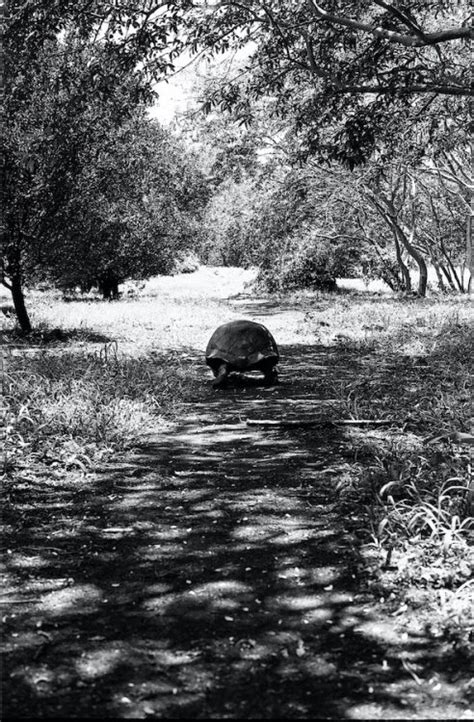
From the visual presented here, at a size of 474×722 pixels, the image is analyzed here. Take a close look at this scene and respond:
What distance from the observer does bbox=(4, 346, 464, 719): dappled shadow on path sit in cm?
255

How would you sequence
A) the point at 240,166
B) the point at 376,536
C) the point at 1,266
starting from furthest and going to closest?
the point at 240,166
the point at 1,266
the point at 376,536

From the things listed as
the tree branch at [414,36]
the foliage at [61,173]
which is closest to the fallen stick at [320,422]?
the tree branch at [414,36]

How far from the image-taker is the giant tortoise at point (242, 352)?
8852 millimetres

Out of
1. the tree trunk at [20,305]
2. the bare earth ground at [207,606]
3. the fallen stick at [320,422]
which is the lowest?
the bare earth ground at [207,606]

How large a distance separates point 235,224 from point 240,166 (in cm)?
526

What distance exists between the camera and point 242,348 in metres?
8.87

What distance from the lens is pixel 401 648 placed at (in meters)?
2.89

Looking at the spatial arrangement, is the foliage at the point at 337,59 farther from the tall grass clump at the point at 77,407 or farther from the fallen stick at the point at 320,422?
the tall grass clump at the point at 77,407

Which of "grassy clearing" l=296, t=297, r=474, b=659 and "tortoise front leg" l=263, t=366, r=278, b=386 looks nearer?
"grassy clearing" l=296, t=297, r=474, b=659

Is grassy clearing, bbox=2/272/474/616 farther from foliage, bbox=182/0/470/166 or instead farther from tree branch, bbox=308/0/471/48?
tree branch, bbox=308/0/471/48

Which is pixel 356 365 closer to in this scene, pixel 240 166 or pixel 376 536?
pixel 376 536

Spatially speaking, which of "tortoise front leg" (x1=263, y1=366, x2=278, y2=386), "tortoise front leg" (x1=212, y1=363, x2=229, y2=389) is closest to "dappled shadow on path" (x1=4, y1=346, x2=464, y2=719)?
"tortoise front leg" (x1=212, y1=363, x2=229, y2=389)

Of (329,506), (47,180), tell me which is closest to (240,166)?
(47,180)

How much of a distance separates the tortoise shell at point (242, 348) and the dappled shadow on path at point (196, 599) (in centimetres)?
307
